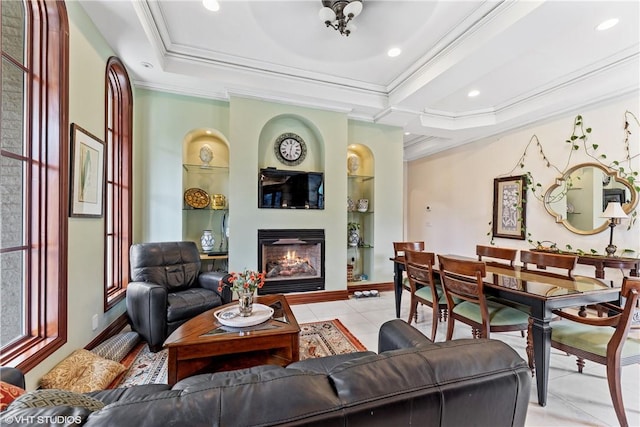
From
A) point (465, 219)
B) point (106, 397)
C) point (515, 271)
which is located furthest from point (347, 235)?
point (106, 397)

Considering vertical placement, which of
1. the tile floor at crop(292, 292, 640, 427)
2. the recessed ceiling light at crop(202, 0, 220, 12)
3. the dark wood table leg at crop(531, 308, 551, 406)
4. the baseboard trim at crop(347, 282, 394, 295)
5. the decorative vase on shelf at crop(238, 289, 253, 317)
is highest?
the recessed ceiling light at crop(202, 0, 220, 12)

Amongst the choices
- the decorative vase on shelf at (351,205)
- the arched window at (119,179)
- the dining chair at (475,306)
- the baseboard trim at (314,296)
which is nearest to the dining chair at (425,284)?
the dining chair at (475,306)

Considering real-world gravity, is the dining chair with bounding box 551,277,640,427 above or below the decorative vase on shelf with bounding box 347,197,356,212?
below

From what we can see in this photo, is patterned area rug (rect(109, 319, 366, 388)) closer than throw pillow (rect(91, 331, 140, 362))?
Yes

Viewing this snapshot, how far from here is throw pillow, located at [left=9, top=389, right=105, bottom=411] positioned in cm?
73

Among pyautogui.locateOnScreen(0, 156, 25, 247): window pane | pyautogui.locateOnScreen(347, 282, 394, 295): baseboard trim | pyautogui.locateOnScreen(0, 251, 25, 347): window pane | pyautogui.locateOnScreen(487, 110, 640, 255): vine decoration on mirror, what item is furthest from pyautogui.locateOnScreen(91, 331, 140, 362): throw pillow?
pyautogui.locateOnScreen(487, 110, 640, 255): vine decoration on mirror

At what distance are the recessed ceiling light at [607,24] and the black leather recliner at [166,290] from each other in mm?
4433

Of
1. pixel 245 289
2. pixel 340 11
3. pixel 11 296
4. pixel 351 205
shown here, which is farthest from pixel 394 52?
pixel 11 296

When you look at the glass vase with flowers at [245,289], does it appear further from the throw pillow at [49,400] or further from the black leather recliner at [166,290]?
the throw pillow at [49,400]

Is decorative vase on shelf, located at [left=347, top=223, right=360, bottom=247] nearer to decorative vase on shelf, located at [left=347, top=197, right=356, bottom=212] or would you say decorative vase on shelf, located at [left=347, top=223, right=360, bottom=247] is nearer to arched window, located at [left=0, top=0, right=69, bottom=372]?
decorative vase on shelf, located at [left=347, top=197, right=356, bottom=212]

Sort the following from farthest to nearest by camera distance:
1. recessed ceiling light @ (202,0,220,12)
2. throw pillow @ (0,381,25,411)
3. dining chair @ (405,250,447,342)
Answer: dining chair @ (405,250,447,342) < recessed ceiling light @ (202,0,220,12) < throw pillow @ (0,381,25,411)

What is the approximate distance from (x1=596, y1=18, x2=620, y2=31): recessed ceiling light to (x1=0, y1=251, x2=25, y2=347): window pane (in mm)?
5142

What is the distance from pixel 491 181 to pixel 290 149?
3845mm

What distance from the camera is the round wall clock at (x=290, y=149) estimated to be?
14.0 ft
